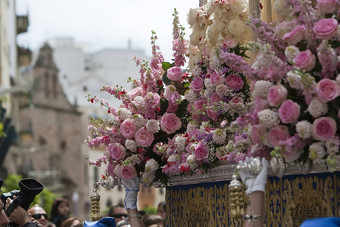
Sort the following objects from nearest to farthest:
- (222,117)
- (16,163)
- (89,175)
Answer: (222,117), (16,163), (89,175)

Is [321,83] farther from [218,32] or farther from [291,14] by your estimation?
[218,32]

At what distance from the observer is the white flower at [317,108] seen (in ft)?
15.9

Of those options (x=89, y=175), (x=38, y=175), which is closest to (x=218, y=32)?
(x=38, y=175)

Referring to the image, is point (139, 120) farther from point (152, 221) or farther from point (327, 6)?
point (152, 221)

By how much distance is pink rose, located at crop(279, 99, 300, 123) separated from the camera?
4918mm

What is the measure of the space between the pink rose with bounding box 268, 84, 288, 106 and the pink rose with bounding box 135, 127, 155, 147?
1755 mm

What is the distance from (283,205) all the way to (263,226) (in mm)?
235

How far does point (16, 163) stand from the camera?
68.4 m

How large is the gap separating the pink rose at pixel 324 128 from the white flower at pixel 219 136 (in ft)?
3.63

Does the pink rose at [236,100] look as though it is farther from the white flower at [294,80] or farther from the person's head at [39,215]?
the person's head at [39,215]

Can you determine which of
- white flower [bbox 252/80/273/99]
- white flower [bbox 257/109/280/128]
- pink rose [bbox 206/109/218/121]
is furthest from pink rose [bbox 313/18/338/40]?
pink rose [bbox 206/109/218/121]

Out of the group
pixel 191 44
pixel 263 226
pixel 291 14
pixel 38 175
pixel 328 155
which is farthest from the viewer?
pixel 38 175

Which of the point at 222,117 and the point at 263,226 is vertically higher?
the point at 222,117

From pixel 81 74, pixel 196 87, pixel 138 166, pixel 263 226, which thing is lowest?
pixel 263 226
